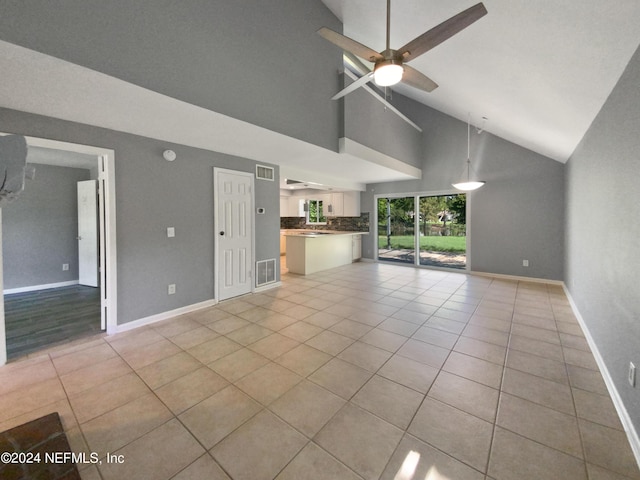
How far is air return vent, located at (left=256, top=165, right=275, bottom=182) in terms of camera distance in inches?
181

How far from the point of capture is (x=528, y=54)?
88.1 inches

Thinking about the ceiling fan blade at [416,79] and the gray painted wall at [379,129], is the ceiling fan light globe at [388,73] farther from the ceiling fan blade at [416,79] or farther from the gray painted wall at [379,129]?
the gray painted wall at [379,129]

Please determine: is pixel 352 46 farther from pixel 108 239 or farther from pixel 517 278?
pixel 517 278

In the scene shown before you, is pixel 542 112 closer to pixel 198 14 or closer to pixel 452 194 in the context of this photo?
pixel 452 194

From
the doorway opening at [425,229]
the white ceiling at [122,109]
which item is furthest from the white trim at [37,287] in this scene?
the doorway opening at [425,229]

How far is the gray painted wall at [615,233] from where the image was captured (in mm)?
1669

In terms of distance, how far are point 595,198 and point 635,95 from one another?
137cm

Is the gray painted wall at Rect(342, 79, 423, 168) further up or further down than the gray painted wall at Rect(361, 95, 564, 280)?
further up

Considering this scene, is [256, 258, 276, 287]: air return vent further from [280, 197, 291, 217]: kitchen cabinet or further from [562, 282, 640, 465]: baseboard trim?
[280, 197, 291, 217]: kitchen cabinet

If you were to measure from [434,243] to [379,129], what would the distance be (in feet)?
Answer: 11.9

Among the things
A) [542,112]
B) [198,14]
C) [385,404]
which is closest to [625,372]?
[385,404]

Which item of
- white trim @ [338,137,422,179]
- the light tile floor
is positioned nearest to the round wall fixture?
the light tile floor

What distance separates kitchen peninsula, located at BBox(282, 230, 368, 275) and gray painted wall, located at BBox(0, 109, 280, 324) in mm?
2474

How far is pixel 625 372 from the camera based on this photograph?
1755 millimetres
